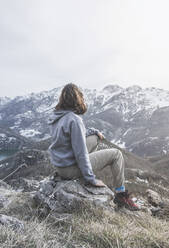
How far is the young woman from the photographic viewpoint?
321 centimetres

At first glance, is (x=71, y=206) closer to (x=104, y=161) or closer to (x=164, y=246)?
(x=104, y=161)

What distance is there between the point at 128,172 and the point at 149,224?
33.9 metres

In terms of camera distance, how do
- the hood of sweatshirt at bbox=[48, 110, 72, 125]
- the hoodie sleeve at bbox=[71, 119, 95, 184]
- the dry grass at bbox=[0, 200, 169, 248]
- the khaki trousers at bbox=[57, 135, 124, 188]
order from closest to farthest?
the dry grass at bbox=[0, 200, 169, 248] < the hoodie sleeve at bbox=[71, 119, 95, 184] < the hood of sweatshirt at bbox=[48, 110, 72, 125] < the khaki trousers at bbox=[57, 135, 124, 188]

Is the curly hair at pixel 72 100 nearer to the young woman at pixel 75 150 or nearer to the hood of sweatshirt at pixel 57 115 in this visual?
the young woman at pixel 75 150

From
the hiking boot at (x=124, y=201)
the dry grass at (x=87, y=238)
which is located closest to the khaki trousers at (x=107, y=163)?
the hiking boot at (x=124, y=201)

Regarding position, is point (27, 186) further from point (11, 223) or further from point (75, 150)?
point (11, 223)

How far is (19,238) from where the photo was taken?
1.77 metres

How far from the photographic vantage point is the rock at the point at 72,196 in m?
3.23

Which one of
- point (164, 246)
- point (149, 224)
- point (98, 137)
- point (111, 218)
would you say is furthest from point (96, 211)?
point (98, 137)

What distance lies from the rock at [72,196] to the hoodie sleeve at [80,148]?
0.35 meters

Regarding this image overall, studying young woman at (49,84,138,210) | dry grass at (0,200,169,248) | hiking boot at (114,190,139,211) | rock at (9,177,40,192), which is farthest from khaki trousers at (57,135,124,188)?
rock at (9,177,40,192)

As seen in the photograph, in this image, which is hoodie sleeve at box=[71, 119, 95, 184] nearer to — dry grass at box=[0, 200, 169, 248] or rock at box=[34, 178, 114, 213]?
rock at box=[34, 178, 114, 213]

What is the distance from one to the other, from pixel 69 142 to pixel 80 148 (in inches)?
12.0

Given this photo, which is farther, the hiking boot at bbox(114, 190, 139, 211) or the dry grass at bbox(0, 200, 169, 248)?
the hiking boot at bbox(114, 190, 139, 211)
